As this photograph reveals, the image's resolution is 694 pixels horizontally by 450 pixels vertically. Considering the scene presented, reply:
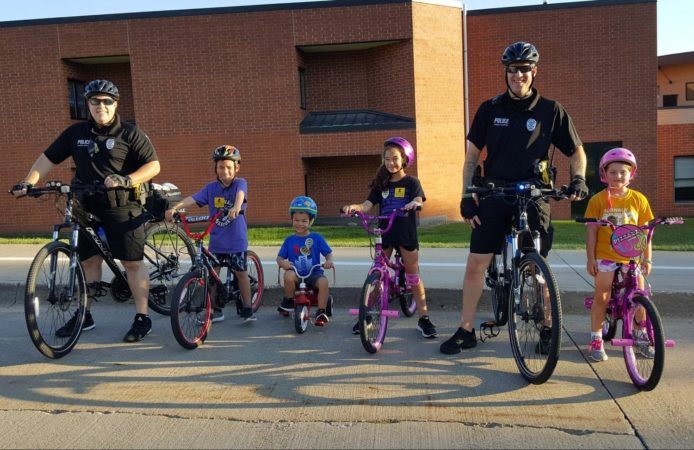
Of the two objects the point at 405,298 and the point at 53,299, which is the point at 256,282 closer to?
the point at 405,298

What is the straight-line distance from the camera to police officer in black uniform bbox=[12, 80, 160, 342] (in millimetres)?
4793

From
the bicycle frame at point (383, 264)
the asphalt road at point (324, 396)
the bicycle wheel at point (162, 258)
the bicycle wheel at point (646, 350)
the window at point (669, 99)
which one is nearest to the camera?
the asphalt road at point (324, 396)

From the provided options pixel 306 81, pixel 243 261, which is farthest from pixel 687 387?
pixel 306 81

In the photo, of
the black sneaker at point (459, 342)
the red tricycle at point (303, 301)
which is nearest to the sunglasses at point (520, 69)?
the black sneaker at point (459, 342)

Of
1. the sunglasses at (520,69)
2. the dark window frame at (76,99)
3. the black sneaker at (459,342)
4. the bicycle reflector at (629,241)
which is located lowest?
the black sneaker at (459,342)

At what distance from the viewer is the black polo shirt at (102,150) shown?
4.82 metres

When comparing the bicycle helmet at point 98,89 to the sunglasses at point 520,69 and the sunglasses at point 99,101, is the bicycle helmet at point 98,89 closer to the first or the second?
the sunglasses at point 99,101

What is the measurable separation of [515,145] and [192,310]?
9.58ft

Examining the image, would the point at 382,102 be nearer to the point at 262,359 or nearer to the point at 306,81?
the point at 306,81

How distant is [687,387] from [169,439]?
3.26 metres

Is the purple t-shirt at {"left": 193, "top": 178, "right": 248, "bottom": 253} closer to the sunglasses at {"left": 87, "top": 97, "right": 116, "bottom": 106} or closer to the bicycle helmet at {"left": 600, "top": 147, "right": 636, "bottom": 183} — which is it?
the sunglasses at {"left": 87, "top": 97, "right": 116, "bottom": 106}

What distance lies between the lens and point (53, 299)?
4.52 metres

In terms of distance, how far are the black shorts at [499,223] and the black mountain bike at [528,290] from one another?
0.08 m

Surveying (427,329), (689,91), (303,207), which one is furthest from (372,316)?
(689,91)
